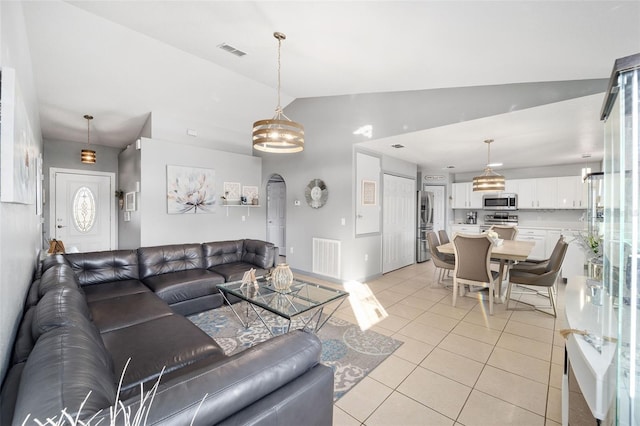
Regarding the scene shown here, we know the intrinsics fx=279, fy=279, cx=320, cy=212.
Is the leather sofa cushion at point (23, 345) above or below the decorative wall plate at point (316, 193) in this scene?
below

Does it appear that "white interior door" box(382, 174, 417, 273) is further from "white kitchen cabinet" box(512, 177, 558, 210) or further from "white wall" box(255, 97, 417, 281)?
"white kitchen cabinet" box(512, 177, 558, 210)

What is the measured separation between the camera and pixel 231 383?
1.00 metres

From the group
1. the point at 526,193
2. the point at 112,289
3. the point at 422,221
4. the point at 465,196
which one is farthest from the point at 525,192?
the point at 112,289

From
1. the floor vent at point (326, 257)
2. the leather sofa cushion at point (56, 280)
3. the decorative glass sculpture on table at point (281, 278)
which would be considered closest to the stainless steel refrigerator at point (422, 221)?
the floor vent at point (326, 257)

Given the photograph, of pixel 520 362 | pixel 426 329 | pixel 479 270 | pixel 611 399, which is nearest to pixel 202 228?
pixel 426 329

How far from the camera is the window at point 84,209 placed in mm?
6184

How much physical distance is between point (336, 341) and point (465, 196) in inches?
244

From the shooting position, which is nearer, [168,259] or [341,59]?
[341,59]

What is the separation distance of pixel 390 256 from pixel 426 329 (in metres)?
2.79

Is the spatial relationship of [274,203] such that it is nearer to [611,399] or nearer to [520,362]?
[520,362]

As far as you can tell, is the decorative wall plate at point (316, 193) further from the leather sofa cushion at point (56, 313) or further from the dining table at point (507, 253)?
the leather sofa cushion at point (56, 313)

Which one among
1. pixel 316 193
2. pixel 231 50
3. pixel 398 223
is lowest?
pixel 398 223

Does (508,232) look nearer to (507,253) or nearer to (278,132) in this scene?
(507,253)

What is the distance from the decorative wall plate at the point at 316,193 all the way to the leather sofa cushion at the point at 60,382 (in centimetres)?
428
